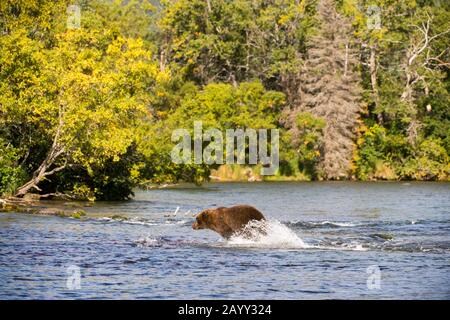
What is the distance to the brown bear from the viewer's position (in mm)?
29031

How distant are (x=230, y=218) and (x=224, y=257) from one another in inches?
107

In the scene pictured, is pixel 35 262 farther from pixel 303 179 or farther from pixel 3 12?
pixel 303 179

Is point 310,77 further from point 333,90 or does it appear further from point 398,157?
point 398,157

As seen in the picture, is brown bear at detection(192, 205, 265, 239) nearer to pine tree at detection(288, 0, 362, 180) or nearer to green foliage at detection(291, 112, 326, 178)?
pine tree at detection(288, 0, 362, 180)

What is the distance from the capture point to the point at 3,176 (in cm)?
4238

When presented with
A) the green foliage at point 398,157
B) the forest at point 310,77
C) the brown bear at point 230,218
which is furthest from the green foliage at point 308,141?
the brown bear at point 230,218

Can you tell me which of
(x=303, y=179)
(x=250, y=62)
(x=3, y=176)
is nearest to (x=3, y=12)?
(x=3, y=176)

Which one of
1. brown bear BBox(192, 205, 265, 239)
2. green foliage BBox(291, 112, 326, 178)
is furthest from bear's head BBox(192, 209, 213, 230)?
green foliage BBox(291, 112, 326, 178)

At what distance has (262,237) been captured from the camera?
2930cm

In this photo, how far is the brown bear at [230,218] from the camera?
95.2 ft

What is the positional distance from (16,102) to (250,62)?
53964mm

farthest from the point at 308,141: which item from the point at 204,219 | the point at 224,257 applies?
the point at 224,257

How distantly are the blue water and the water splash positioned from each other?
0.04 m

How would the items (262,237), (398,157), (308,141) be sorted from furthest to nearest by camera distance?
1. (398,157)
2. (308,141)
3. (262,237)
